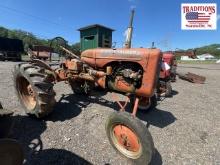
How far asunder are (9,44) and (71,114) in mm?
18759

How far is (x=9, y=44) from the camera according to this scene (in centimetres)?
2027

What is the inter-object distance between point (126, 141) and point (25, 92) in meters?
2.85

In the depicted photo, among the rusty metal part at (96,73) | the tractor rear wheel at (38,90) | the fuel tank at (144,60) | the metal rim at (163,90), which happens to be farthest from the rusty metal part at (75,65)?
the metal rim at (163,90)

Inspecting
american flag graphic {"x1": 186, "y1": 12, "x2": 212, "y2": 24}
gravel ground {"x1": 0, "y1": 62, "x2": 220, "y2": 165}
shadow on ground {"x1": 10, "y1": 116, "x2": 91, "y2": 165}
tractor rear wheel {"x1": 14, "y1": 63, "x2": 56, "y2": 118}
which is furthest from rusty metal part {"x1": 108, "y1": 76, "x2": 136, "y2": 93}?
american flag graphic {"x1": 186, "y1": 12, "x2": 212, "y2": 24}

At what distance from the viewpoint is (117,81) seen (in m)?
3.86

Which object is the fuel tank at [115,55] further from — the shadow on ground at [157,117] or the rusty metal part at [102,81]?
the shadow on ground at [157,117]

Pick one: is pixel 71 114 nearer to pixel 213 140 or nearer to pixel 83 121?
pixel 83 121

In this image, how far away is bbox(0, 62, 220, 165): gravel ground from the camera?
123 inches

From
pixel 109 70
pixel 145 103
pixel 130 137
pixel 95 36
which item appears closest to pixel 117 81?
pixel 109 70

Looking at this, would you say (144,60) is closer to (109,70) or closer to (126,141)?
(109,70)

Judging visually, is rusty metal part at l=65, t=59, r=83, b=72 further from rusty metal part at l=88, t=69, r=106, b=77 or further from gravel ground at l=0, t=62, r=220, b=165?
gravel ground at l=0, t=62, r=220, b=165

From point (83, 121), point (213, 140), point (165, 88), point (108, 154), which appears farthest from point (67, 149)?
point (165, 88)

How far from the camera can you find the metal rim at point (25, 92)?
4585 mm

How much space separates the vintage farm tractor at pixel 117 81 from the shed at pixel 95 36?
4.40 meters
